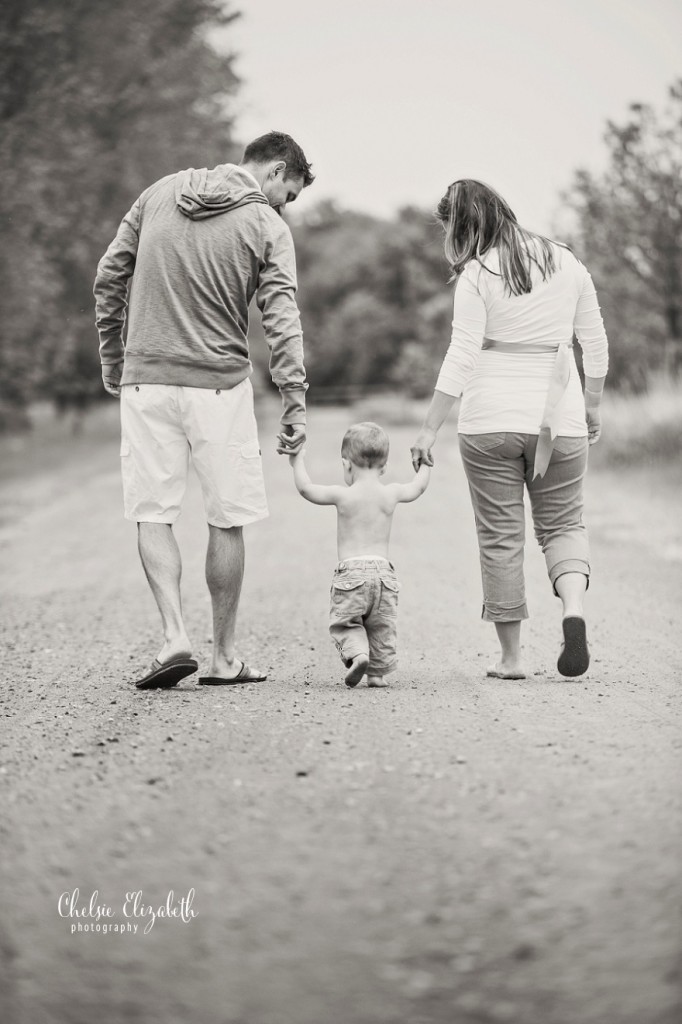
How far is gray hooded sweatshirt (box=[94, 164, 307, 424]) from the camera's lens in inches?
198

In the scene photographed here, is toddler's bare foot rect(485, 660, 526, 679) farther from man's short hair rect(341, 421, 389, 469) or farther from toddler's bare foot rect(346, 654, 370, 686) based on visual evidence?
man's short hair rect(341, 421, 389, 469)

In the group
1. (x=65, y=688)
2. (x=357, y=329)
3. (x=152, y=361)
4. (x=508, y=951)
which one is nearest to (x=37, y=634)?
(x=65, y=688)

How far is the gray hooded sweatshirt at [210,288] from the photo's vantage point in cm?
504

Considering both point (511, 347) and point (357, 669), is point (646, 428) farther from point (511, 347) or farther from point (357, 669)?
point (357, 669)

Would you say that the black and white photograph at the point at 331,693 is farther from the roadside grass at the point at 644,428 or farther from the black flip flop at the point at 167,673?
the roadside grass at the point at 644,428

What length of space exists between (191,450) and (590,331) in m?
1.81

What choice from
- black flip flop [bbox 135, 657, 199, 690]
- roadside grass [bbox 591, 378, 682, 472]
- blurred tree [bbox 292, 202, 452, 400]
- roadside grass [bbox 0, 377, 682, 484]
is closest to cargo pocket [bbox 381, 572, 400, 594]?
black flip flop [bbox 135, 657, 199, 690]

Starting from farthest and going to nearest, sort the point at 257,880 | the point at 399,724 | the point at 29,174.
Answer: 1. the point at 29,174
2. the point at 399,724
3. the point at 257,880

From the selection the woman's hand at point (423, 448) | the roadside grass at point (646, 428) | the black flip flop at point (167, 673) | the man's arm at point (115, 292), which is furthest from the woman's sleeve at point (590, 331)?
the roadside grass at point (646, 428)

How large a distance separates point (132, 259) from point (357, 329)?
60.6 meters

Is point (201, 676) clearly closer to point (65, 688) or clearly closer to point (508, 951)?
point (65, 688)

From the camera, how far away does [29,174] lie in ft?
63.4

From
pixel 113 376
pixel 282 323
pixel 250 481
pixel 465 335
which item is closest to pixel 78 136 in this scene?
pixel 113 376

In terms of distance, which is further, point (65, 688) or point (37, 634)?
point (37, 634)
